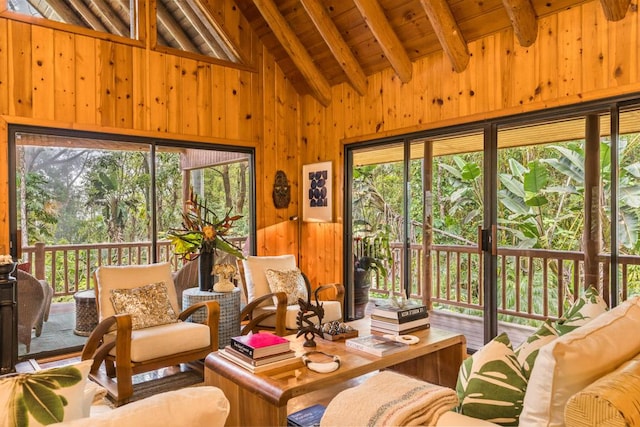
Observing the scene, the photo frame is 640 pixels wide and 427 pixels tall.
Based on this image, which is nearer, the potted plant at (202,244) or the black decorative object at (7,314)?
the black decorative object at (7,314)

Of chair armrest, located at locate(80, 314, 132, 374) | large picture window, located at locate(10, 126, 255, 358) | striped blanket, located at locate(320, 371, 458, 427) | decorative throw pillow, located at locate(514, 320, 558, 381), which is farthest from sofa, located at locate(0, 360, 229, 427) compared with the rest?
large picture window, located at locate(10, 126, 255, 358)

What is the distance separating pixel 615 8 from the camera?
3197mm

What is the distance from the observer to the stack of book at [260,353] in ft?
7.76

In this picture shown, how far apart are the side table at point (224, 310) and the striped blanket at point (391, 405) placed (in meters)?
2.75

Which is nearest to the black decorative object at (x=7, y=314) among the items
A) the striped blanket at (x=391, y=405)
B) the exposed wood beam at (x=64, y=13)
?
the exposed wood beam at (x=64, y=13)

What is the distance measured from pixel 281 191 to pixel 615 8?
385 centimetres

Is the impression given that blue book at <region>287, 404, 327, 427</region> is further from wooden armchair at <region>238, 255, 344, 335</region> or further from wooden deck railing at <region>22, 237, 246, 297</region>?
wooden deck railing at <region>22, 237, 246, 297</region>

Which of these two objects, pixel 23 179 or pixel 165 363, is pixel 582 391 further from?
pixel 23 179

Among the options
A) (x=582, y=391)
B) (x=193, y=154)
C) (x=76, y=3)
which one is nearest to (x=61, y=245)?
(x=193, y=154)

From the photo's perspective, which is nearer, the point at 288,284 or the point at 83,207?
the point at 288,284

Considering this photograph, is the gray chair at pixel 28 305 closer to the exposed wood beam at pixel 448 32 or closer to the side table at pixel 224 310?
the side table at pixel 224 310

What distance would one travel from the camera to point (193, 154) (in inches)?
205

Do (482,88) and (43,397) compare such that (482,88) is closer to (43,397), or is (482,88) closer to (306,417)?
(306,417)

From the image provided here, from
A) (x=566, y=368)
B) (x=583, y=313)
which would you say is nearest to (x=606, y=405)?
(x=566, y=368)
